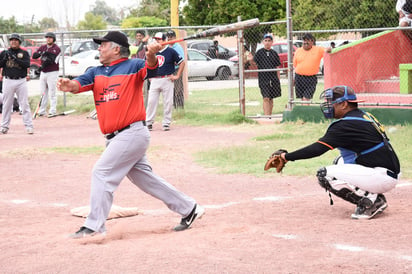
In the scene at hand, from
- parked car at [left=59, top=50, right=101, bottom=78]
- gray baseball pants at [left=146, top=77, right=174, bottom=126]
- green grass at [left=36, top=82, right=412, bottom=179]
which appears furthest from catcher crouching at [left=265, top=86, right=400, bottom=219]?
parked car at [left=59, top=50, right=101, bottom=78]

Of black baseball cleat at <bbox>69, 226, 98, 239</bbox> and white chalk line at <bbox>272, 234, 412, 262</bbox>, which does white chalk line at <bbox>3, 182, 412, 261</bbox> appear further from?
black baseball cleat at <bbox>69, 226, 98, 239</bbox>

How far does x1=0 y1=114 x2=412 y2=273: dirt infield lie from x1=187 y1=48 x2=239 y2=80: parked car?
54.1 feet

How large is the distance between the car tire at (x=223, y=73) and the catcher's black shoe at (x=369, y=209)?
20146 millimetres

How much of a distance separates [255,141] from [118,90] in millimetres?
6714

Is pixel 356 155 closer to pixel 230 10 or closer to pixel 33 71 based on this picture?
pixel 230 10

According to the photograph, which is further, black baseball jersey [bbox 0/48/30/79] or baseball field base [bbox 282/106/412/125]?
black baseball jersey [bbox 0/48/30/79]

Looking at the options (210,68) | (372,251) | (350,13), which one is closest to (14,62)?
(372,251)

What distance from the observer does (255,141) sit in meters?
12.7

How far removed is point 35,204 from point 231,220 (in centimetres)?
260

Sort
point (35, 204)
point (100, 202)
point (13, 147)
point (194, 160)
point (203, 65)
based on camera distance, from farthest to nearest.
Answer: point (203, 65) < point (13, 147) < point (194, 160) < point (35, 204) < point (100, 202)

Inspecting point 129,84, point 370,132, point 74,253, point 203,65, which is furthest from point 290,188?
point 203,65

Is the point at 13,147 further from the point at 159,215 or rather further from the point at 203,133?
the point at 159,215

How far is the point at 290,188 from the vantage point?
8562mm

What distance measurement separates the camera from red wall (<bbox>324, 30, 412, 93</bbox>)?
15.4 m
